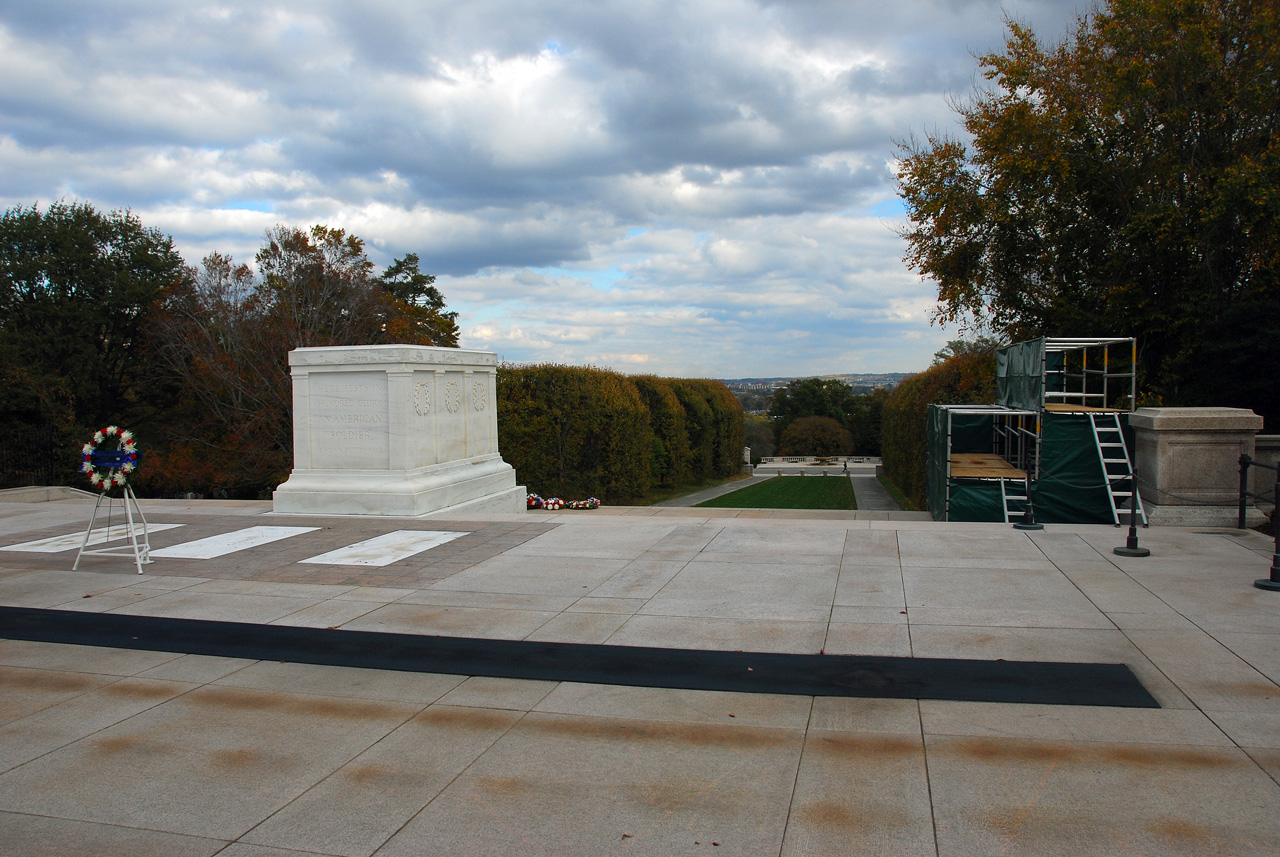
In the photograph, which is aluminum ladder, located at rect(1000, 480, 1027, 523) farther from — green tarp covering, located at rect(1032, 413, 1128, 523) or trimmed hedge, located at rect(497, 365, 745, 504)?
trimmed hedge, located at rect(497, 365, 745, 504)

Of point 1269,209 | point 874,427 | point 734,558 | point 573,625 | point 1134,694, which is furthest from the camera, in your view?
point 874,427

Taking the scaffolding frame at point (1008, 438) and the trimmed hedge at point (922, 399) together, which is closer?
the scaffolding frame at point (1008, 438)

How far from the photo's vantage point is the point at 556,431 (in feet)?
82.7

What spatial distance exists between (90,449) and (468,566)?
3.63m

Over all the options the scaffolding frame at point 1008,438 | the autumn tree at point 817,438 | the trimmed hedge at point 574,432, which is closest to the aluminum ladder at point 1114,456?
the scaffolding frame at point 1008,438

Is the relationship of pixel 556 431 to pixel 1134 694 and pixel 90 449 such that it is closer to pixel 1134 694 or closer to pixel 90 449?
pixel 90 449

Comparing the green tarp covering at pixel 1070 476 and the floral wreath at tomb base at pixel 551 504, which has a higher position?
the green tarp covering at pixel 1070 476

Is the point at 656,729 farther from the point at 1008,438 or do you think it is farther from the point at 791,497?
the point at 791,497

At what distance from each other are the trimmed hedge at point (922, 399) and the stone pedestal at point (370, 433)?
15516mm

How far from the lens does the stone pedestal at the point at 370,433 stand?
11367mm

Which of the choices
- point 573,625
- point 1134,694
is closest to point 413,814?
point 573,625

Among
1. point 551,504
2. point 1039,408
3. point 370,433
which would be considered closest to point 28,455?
point 370,433

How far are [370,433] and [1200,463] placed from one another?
35.2 feet

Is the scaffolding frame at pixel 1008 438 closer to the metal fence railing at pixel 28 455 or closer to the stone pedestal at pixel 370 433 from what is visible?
the stone pedestal at pixel 370 433
